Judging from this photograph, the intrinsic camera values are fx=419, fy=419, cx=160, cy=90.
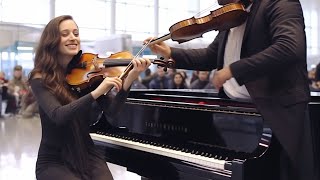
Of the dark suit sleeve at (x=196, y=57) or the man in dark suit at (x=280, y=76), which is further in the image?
the dark suit sleeve at (x=196, y=57)

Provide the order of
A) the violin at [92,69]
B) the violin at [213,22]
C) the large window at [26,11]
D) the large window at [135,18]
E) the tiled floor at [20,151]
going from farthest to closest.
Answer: the large window at [135,18], the large window at [26,11], the tiled floor at [20,151], the violin at [92,69], the violin at [213,22]

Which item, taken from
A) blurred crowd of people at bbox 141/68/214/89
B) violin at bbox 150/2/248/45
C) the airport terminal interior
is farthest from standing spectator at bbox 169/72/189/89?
violin at bbox 150/2/248/45

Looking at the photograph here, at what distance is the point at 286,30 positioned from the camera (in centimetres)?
167

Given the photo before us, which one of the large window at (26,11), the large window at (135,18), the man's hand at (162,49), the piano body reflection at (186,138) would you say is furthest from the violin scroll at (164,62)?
the large window at (135,18)

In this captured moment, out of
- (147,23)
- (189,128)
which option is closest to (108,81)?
(189,128)

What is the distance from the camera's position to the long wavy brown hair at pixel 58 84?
2180 millimetres

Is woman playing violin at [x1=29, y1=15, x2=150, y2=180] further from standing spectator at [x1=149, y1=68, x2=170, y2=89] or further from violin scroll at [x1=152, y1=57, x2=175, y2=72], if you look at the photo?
standing spectator at [x1=149, y1=68, x2=170, y2=89]

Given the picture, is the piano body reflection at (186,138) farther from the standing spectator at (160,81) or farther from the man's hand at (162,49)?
the standing spectator at (160,81)

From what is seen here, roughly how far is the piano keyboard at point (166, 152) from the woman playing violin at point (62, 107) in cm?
19

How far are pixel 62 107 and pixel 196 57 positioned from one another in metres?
0.82

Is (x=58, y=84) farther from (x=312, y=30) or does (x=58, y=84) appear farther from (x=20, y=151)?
(x=312, y=30)

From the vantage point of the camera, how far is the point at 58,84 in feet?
7.18

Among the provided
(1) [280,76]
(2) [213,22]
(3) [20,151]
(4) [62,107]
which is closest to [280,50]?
(1) [280,76]

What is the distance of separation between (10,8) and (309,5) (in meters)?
11.0
